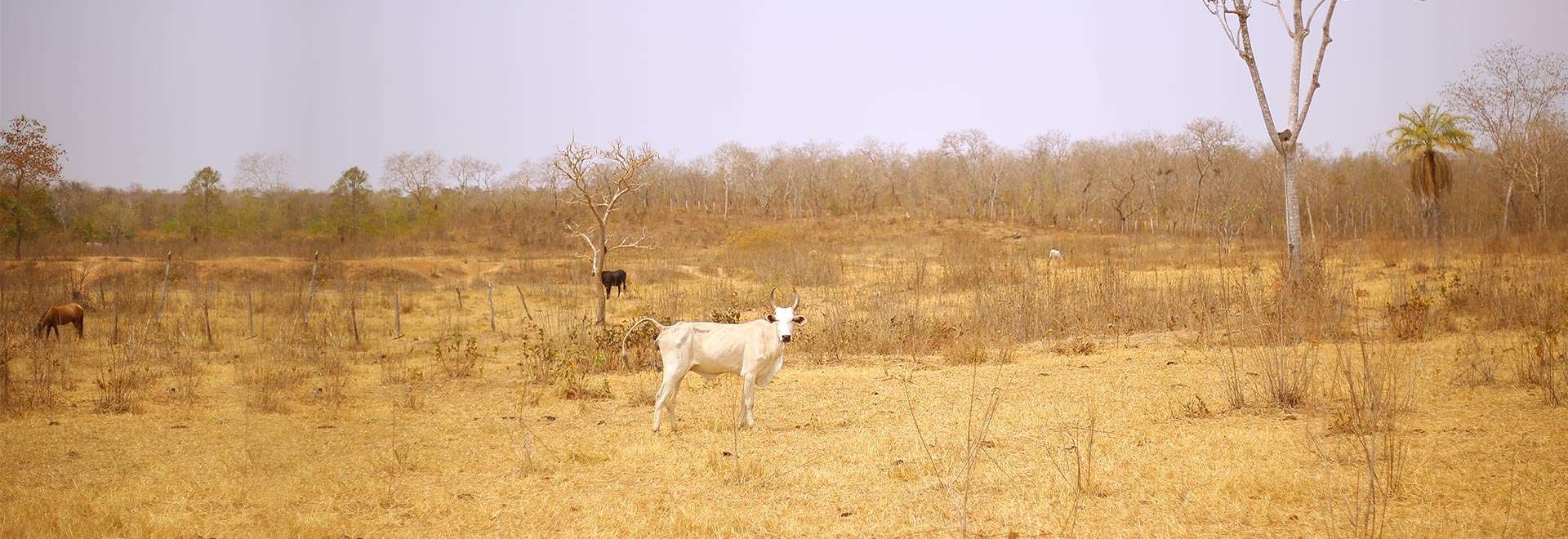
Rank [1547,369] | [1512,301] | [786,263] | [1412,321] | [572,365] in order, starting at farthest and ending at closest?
[786,263]
[1512,301]
[1412,321]
[572,365]
[1547,369]

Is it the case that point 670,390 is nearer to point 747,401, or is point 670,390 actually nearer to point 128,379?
point 747,401

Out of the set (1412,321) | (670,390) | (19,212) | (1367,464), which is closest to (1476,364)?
(1412,321)

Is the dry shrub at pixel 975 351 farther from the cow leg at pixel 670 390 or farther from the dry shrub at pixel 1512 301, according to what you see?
the dry shrub at pixel 1512 301

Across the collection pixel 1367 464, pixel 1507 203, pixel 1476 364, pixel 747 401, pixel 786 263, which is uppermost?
pixel 1507 203

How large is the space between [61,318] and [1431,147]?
30.4 metres

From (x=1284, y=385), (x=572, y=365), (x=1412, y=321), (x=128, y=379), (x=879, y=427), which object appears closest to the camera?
(x=1284, y=385)

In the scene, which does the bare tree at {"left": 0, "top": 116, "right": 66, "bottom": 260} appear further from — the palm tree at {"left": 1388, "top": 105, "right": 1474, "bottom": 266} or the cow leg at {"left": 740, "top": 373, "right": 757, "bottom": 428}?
the palm tree at {"left": 1388, "top": 105, "right": 1474, "bottom": 266}

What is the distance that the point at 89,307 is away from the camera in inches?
737

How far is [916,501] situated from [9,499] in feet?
18.8

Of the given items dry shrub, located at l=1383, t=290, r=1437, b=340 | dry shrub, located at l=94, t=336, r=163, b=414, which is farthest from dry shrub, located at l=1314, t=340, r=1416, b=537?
dry shrub, located at l=94, t=336, r=163, b=414

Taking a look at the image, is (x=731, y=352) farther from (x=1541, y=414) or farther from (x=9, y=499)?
(x=1541, y=414)

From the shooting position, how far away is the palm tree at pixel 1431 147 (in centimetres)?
2391

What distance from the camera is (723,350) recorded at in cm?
787

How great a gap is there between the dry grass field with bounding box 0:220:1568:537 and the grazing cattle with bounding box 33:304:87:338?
273 mm
